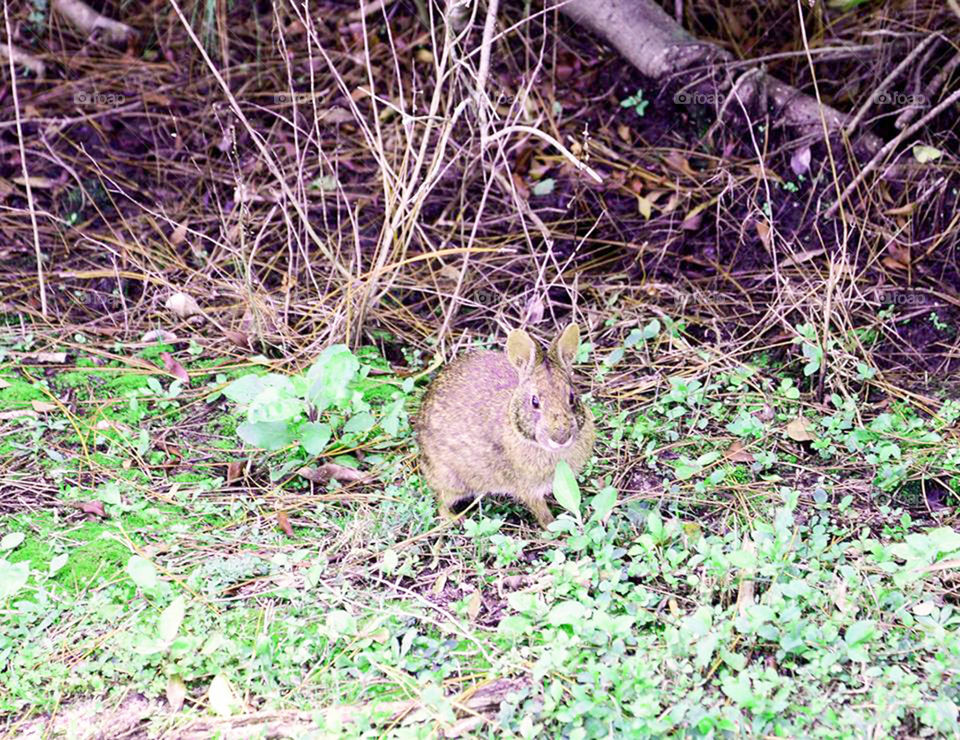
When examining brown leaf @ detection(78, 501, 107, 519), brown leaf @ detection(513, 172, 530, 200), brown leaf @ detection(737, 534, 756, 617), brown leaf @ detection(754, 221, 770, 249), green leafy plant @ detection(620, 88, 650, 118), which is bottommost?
brown leaf @ detection(78, 501, 107, 519)

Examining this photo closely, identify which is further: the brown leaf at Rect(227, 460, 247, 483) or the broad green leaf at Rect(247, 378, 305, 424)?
the brown leaf at Rect(227, 460, 247, 483)

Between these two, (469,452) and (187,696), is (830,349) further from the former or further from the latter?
(187,696)

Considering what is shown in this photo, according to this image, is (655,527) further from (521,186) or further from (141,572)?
(521,186)

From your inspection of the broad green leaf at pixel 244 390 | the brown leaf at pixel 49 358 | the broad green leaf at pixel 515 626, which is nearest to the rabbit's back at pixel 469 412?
the broad green leaf at pixel 244 390

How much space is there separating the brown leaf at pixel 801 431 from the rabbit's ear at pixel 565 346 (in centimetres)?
110

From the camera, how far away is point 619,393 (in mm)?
5234

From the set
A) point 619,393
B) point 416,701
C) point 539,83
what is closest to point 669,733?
point 416,701

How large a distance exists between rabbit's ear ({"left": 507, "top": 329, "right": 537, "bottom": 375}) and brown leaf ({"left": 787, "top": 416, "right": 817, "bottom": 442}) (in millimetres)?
1267

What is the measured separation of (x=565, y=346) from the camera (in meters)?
4.39

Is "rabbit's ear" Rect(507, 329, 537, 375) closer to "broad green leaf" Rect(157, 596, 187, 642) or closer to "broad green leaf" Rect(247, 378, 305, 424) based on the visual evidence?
"broad green leaf" Rect(247, 378, 305, 424)

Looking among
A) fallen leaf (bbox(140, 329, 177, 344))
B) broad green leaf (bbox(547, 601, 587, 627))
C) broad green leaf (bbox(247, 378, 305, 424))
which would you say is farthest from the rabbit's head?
fallen leaf (bbox(140, 329, 177, 344))

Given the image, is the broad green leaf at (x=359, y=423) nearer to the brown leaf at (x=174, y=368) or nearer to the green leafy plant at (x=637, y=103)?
the brown leaf at (x=174, y=368)

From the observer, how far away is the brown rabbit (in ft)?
14.0

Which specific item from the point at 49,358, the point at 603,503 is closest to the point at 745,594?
the point at 603,503
